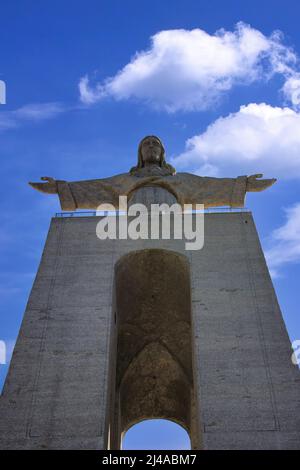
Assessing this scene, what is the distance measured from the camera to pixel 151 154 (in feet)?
47.7

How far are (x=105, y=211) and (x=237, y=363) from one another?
5190 millimetres

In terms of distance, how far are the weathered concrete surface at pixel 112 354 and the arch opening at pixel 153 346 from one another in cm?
87

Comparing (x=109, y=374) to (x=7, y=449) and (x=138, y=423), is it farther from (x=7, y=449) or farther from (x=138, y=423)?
(x=138, y=423)

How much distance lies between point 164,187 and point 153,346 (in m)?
3.89

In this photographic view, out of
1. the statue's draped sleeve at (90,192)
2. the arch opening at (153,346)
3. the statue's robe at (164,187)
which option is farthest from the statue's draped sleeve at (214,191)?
the arch opening at (153,346)

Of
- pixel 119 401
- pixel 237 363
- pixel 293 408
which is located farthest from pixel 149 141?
pixel 293 408

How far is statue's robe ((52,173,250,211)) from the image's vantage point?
1292 centimetres

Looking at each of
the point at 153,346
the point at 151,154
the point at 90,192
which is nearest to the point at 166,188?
the point at 151,154

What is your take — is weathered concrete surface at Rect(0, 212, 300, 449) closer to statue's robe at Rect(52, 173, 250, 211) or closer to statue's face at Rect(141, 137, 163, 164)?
statue's robe at Rect(52, 173, 250, 211)

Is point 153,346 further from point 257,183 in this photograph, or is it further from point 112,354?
point 257,183

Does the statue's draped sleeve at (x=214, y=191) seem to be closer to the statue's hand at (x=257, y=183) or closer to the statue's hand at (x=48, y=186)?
the statue's hand at (x=257, y=183)

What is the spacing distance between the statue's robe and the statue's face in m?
1.10

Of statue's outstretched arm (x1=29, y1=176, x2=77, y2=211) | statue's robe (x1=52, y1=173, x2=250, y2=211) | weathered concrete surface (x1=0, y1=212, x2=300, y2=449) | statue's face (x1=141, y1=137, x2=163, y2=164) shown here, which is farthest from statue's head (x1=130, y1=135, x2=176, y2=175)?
weathered concrete surface (x1=0, y1=212, x2=300, y2=449)
